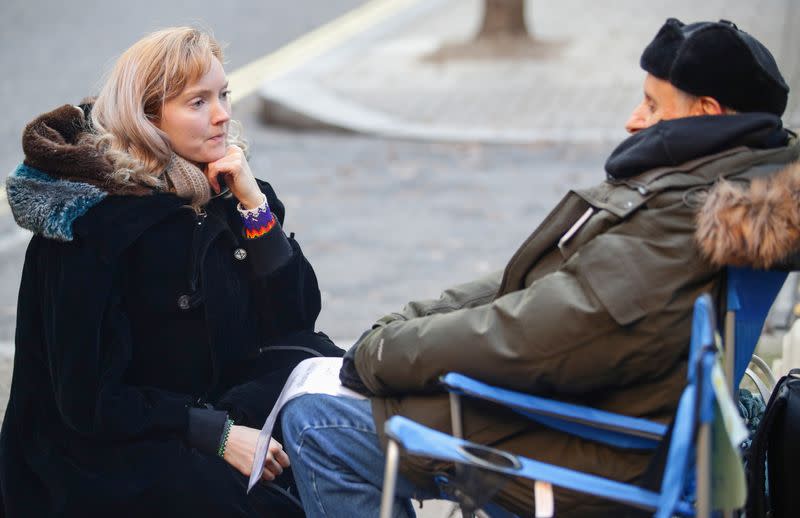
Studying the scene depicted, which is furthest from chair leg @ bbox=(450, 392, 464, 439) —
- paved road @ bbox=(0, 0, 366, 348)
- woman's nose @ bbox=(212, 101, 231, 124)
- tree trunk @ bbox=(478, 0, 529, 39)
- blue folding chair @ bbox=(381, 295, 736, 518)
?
tree trunk @ bbox=(478, 0, 529, 39)

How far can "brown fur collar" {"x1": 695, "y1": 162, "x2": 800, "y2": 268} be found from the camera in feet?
7.79

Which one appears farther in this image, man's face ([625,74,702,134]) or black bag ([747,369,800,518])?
black bag ([747,369,800,518])

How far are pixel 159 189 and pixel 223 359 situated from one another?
20.4 inches

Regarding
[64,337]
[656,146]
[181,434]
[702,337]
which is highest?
[656,146]

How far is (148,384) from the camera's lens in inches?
126

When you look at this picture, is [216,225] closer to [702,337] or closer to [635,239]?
[635,239]

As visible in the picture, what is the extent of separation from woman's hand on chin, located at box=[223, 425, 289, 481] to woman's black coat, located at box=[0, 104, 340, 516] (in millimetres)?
52

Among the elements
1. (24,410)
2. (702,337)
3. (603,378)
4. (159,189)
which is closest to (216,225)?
(159,189)

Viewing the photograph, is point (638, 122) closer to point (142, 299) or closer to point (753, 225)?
point (753, 225)

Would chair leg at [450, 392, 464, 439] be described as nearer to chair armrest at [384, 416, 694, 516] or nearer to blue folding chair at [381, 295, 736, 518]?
blue folding chair at [381, 295, 736, 518]

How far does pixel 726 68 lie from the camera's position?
8.61 ft

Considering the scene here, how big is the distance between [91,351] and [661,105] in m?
1.56

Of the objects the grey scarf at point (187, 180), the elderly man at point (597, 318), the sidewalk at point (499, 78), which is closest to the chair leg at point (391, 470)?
the elderly man at point (597, 318)

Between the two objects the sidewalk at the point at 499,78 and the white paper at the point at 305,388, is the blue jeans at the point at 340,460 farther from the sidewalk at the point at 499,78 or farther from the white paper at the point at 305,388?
the sidewalk at the point at 499,78
